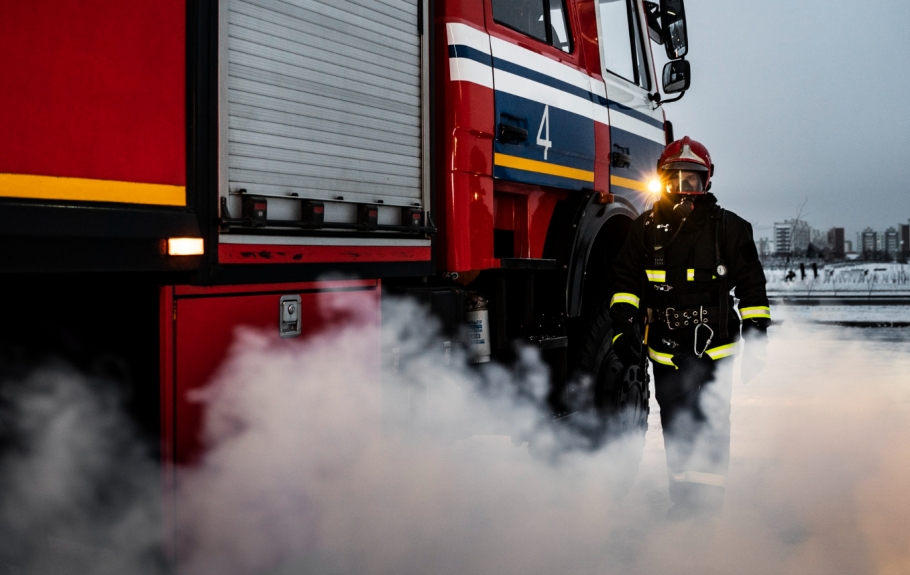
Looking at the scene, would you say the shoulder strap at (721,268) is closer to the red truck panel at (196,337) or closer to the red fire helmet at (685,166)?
the red fire helmet at (685,166)

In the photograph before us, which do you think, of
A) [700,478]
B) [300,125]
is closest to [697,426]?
[700,478]

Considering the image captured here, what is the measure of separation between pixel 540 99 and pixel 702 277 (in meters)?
1.16

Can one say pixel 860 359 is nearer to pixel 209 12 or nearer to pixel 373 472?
pixel 373 472

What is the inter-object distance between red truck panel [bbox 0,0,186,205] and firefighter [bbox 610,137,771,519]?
2419 millimetres

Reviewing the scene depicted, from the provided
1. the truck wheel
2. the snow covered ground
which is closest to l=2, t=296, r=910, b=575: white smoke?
the truck wheel

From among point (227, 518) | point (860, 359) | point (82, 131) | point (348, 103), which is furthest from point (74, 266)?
point (860, 359)

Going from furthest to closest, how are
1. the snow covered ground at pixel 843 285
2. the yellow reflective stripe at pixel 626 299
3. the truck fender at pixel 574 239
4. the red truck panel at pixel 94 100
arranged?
1. the snow covered ground at pixel 843 285
2. the truck fender at pixel 574 239
3. the yellow reflective stripe at pixel 626 299
4. the red truck panel at pixel 94 100

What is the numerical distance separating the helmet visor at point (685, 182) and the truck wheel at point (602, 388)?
95 centimetres

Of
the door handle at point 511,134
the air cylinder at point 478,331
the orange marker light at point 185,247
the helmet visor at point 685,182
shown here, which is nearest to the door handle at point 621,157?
the helmet visor at point 685,182

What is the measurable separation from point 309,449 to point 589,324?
2.15 m

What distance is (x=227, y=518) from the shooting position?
102 inches

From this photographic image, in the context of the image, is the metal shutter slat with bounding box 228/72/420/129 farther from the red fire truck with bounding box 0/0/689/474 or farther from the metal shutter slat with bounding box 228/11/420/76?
the metal shutter slat with bounding box 228/11/420/76

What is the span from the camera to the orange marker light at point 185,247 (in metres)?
2.33

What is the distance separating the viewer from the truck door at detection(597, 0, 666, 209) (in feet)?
15.4
